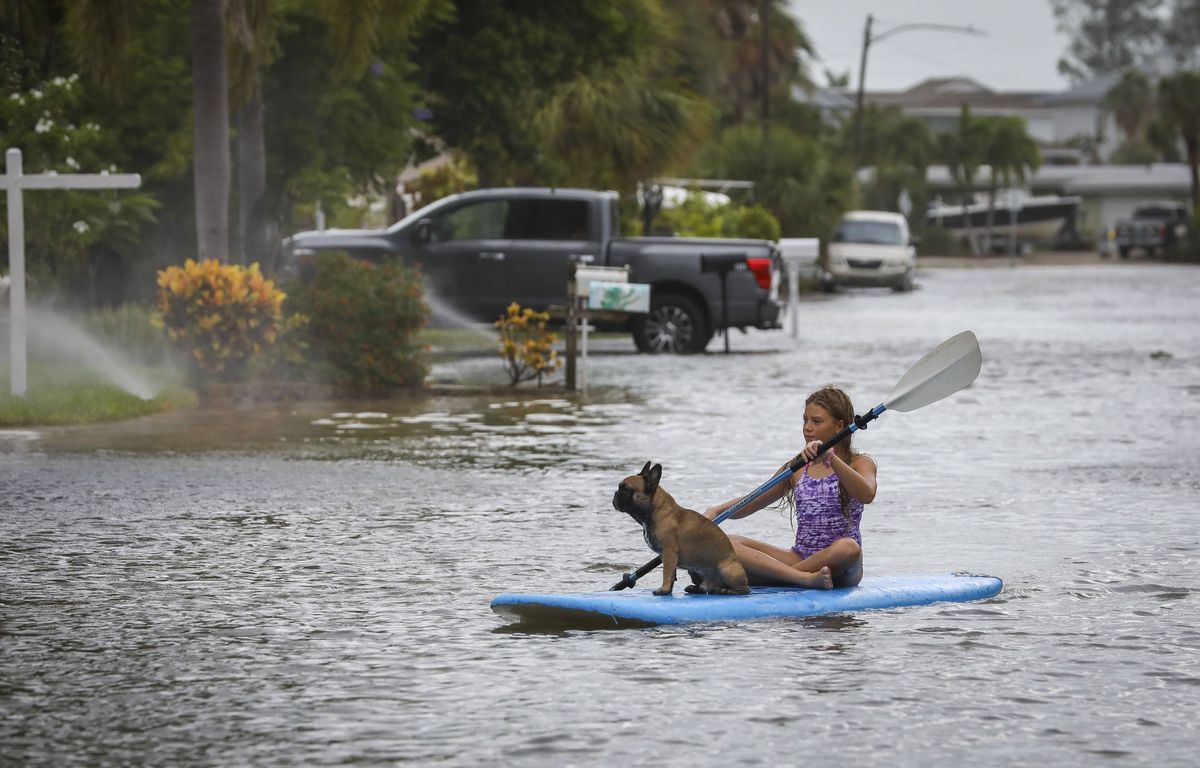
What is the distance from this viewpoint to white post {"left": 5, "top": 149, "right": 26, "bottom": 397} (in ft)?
59.1

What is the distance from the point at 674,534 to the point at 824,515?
0.77 m

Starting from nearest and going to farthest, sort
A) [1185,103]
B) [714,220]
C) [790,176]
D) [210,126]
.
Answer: [210,126] < [714,220] < [790,176] < [1185,103]

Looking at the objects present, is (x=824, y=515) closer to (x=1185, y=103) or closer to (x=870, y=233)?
(x=870, y=233)

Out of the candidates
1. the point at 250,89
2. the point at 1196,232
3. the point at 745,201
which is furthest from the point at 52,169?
the point at 1196,232

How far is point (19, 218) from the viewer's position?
59.8ft

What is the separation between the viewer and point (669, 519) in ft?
28.6

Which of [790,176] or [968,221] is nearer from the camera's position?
[790,176]

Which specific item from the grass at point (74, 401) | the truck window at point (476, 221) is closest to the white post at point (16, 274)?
the grass at point (74, 401)

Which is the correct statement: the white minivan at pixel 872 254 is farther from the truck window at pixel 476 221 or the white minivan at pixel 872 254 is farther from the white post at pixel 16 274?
the white post at pixel 16 274

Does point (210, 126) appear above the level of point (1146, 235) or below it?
above

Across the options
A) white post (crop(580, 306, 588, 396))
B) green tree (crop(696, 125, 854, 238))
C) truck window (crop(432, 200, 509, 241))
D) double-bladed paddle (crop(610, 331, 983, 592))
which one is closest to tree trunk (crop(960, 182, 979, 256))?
green tree (crop(696, 125, 854, 238))

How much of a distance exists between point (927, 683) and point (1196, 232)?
257 ft

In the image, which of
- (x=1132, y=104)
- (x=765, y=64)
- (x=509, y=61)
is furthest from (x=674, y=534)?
(x=1132, y=104)

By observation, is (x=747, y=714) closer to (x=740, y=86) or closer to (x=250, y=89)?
(x=250, y=89)
